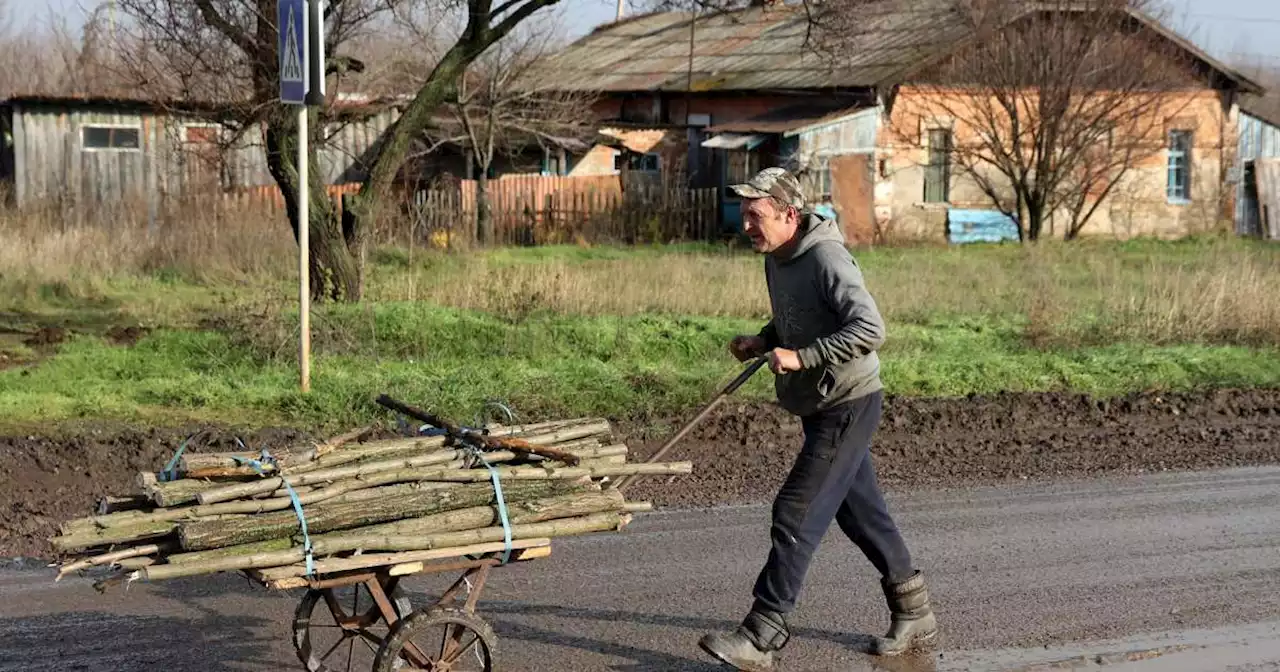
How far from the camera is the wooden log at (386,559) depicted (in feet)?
15.6

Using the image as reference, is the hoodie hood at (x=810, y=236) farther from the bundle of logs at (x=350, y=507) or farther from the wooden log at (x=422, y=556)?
the wooden log at (x=422, y=556)

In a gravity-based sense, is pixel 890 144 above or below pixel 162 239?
above

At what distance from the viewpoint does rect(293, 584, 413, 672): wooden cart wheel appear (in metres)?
5.46

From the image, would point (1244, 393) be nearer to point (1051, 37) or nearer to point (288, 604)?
point (288, 604)

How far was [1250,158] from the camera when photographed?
33.7m

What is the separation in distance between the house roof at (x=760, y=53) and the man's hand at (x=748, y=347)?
21.9 m

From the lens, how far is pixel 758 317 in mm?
15289

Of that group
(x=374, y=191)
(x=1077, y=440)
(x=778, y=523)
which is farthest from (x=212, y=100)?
(x=778, y=523)

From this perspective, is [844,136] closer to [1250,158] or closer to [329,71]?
[1250,158]

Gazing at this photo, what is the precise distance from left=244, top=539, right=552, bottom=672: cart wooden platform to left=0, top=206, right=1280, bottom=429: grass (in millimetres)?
4583

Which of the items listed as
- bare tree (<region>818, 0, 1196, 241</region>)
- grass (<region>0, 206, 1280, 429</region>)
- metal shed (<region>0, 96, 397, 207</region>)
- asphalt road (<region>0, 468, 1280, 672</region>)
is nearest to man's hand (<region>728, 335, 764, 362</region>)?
asphalt road (<region>0, 468, 1280, 672</region>)

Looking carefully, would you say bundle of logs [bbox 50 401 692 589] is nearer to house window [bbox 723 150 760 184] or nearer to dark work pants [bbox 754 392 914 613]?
dark work pants [bbox 754 392 914 613]

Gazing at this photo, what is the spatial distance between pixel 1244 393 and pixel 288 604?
28.0 ft

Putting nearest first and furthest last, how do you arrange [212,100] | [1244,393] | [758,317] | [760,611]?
[760,611] < [1244,393] < [758,317] < [212,100]
